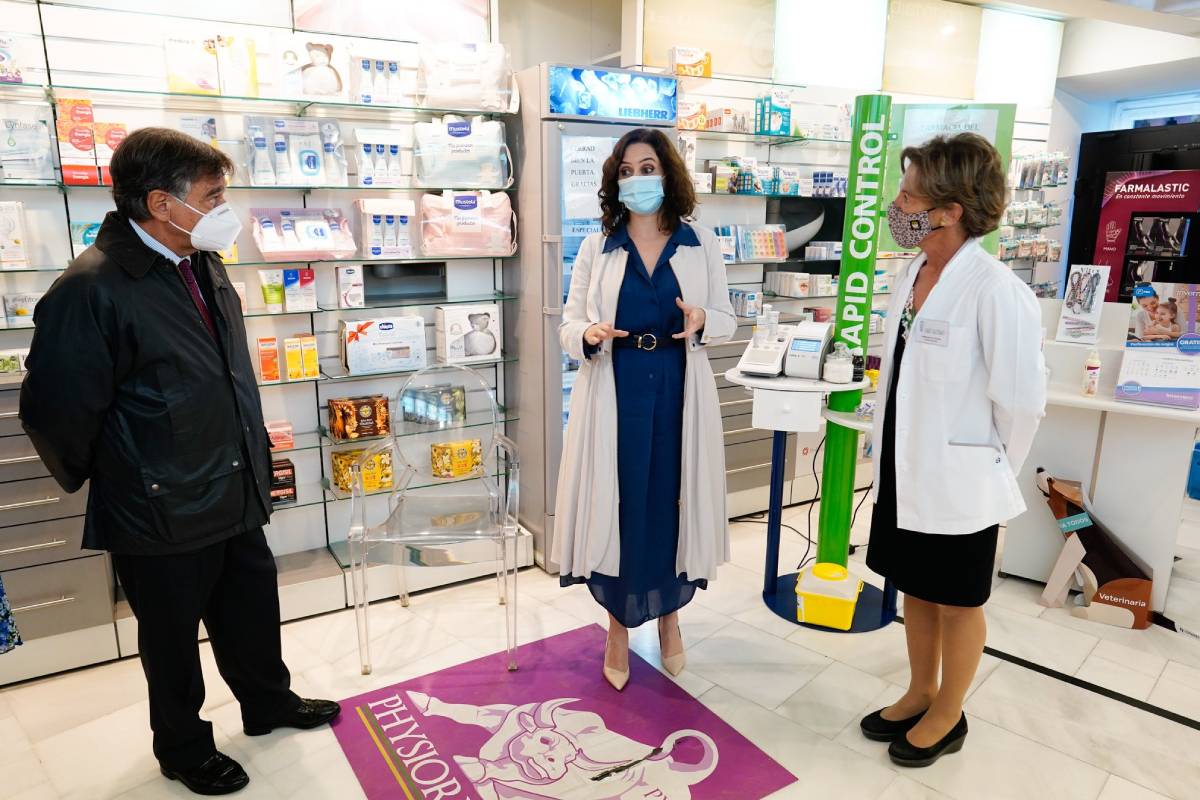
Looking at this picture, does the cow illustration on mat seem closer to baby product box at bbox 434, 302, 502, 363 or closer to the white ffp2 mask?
baby product box at bbox 434, 302, 502, 363

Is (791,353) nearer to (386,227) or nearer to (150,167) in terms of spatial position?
(386,227)

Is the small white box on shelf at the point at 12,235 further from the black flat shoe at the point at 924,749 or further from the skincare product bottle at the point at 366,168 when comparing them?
the black flat shoe at the point at 924,749

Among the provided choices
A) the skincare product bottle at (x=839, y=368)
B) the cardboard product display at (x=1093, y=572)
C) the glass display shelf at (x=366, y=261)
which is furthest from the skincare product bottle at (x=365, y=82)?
the cardboard product display at (x=1093, y=572)

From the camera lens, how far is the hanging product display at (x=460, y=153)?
11.7 ft

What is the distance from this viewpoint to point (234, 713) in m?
2.87

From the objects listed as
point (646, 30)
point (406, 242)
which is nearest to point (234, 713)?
point (406, 242)

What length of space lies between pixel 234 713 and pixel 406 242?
2008mm

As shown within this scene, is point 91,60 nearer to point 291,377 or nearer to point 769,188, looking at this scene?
point 291,377

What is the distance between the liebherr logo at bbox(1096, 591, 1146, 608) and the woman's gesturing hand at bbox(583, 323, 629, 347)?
2515 mm

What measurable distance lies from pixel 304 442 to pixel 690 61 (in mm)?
2784

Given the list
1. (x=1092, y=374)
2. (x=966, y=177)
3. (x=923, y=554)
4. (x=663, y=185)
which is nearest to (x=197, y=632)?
(x=663, y=185)

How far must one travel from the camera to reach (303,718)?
108 inches

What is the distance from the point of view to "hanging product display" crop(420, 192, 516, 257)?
3615 millimetres

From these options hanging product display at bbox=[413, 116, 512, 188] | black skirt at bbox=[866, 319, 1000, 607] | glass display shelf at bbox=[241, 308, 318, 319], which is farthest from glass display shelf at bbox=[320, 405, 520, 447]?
black skirt at bbox=[866, 319, 1000, 607]
